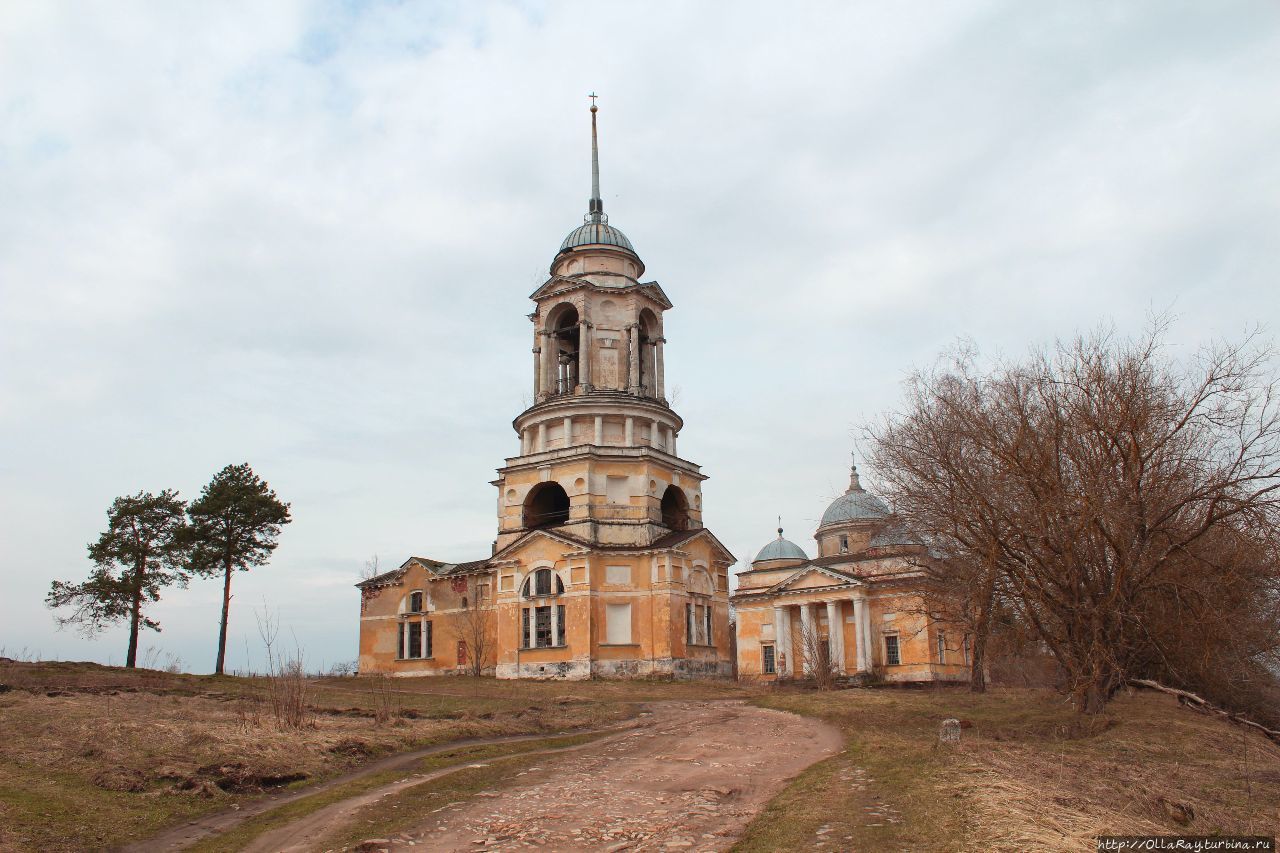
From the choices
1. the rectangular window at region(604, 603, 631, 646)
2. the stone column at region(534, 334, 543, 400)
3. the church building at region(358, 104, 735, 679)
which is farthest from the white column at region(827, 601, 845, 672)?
the stone column at region(534, 334, 543, 400)

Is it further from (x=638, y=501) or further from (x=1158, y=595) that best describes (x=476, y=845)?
(x=638, y=501)

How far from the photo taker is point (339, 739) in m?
16.8

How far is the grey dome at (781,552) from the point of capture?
190 ft

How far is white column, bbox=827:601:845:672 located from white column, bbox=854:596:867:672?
0.81 meters

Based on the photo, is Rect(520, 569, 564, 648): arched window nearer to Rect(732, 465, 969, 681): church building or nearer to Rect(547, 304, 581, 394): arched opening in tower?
Rect(547, 304, 581, 394): arched opening in tower

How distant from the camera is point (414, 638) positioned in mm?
A: 45906

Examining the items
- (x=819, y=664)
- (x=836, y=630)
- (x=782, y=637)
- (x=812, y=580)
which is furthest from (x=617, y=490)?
(x=819, y=664)

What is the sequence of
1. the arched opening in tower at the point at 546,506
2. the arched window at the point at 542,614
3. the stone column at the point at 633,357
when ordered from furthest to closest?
1. the stone column at the point at 633,357
2. the arched opening in tower at the point at 546,506
3. the arched window at the point at 542,614

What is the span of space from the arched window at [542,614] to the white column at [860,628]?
14.1 metres

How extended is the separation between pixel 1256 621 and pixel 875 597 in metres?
27.4

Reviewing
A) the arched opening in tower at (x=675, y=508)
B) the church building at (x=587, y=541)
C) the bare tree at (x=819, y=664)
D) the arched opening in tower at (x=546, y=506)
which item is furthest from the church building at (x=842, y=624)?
the arched opening in tower at (x=546, y=506)

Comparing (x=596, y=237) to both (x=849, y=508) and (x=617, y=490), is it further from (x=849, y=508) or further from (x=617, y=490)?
(x=849, y=508)

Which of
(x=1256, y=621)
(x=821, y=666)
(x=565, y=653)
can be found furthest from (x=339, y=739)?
(x=565, y=653)

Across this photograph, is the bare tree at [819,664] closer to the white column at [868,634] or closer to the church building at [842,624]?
the church building at [842,624]
